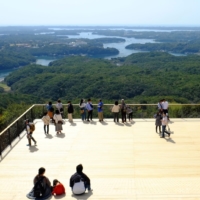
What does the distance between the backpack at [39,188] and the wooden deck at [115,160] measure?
0.44 m

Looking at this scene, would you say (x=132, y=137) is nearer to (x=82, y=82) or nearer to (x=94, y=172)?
(x=94, y=172)

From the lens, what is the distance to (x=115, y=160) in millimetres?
9844

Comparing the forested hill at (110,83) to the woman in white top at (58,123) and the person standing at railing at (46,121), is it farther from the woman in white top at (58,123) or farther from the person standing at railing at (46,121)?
the woman in white top at (58,123)

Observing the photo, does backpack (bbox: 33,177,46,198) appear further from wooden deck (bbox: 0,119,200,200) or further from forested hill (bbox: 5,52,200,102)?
forested hill (bbox: 5,52,200,102)

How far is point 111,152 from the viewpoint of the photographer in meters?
10.5

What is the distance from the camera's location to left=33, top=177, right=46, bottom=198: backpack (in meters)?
7.34

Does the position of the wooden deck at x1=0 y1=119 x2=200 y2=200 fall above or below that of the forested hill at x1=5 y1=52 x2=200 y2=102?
above

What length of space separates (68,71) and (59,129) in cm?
8909

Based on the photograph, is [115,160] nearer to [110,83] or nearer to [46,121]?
[46,121]

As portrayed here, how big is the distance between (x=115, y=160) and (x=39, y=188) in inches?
124

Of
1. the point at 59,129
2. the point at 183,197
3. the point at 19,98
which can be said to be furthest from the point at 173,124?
the point at 19,98

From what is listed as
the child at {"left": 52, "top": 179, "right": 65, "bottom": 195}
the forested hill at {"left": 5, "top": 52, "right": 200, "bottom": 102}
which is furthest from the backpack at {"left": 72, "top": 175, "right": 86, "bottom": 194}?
the forested hill at {"left": 5, "top": 52, "right": 200, "bottom": 102}

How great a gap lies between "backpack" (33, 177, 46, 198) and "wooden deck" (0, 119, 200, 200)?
1.45 feet

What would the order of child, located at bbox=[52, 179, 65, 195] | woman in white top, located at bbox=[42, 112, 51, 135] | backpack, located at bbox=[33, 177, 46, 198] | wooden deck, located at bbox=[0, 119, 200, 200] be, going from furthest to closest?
woman in white top, located at bbox=[42, 112, 51, 135]
wooden deck, located at bbox=[0, 119, 200, 200]
child, located at bbox=[52, 179, 65, 195]
backpack, located at bbox=[33, 177, 46, 198]
